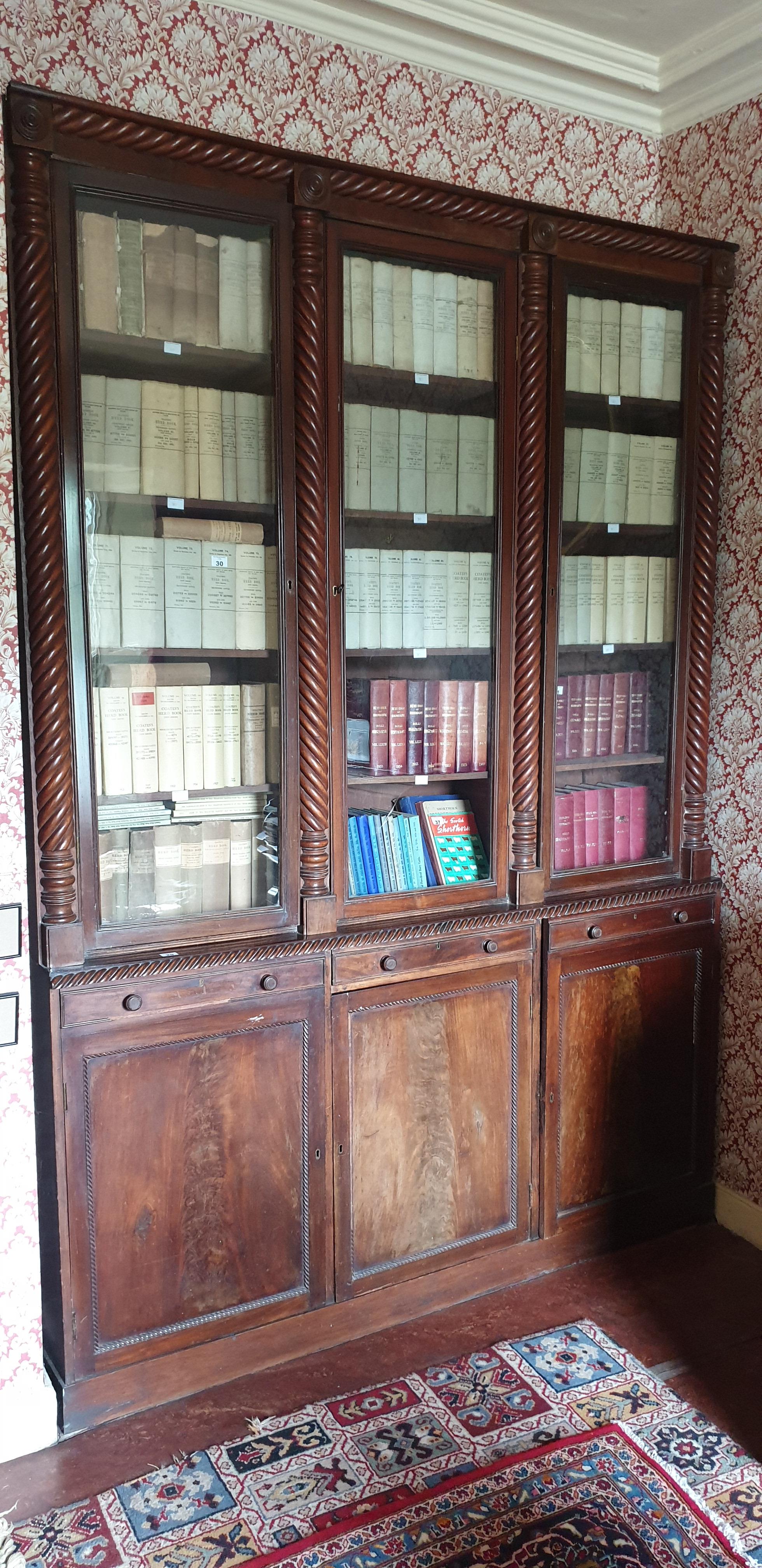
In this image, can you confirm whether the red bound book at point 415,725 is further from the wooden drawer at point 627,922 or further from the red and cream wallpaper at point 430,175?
the red and cream wallpaper at point 430,175

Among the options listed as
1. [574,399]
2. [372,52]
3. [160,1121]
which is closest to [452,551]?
[574,399]

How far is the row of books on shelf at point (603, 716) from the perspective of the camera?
2.88 metres

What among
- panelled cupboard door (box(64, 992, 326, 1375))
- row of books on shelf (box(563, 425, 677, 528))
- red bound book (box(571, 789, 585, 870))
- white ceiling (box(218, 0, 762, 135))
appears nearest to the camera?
panelled cupboard door (box(64, 992, 326, 1375))

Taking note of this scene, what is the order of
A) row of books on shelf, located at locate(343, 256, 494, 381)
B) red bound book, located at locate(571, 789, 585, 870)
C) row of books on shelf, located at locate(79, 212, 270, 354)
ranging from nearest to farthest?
row of books on shelf, located at locate(79, 212, 270, 354), row of books on shelf, located at locate(343, 256, 494, 381), red bound book, located at locate(571, 789, 585, 870)

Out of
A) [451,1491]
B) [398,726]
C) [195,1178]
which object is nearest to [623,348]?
[398,726]

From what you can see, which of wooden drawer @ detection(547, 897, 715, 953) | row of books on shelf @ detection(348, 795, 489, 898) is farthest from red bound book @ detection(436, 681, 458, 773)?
wooden drawer @ detection(547, 897, 715, 953)

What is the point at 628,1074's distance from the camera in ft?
9.82

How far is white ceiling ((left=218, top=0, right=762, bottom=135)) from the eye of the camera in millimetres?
2580

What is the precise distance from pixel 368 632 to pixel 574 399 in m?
0.84

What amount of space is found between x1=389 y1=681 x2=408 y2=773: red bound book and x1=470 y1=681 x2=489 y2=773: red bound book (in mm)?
185

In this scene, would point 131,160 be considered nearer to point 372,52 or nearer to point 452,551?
point 372,52

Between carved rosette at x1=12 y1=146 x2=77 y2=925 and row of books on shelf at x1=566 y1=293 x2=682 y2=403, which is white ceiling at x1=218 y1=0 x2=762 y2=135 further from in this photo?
carved rosette at x1=12 y1=146 x2=77 y2=925

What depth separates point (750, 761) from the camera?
9.91ft

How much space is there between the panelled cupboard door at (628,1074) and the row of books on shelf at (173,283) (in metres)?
A: 1.72
